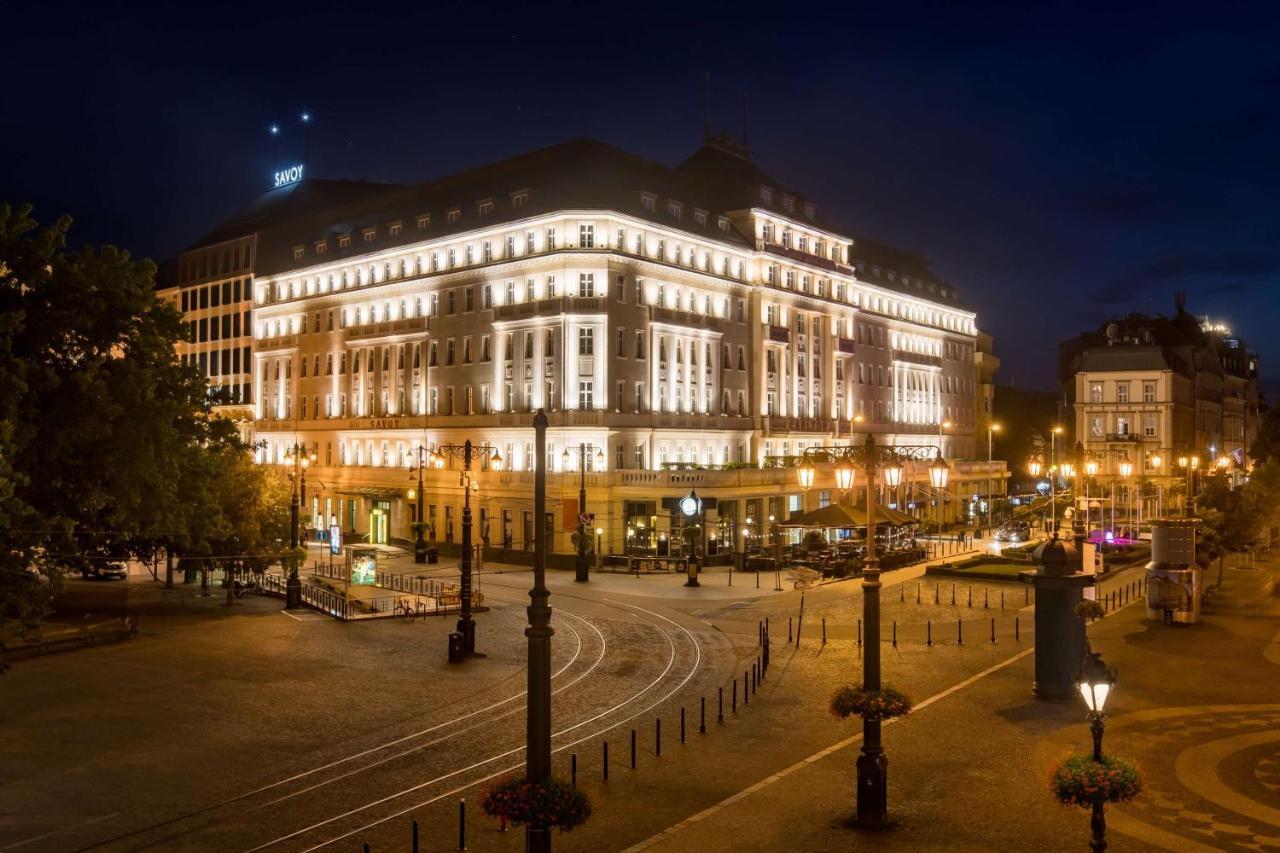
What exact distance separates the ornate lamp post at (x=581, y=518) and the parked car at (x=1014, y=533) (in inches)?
1188

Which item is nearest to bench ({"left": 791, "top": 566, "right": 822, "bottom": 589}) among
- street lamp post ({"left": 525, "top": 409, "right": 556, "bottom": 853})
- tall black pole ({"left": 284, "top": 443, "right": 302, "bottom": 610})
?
tall black pole ({"left": 284, "top": 443, "right": 302, "bottom": 610})

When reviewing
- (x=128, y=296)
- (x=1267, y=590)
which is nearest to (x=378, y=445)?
(x=128, y=296)

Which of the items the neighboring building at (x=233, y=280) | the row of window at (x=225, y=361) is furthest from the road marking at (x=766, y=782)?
the row of window at (x=225, y=361)

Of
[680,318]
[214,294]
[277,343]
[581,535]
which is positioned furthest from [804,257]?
[214,294]

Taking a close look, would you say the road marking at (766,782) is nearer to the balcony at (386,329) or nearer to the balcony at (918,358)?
the balcony at (386,329)

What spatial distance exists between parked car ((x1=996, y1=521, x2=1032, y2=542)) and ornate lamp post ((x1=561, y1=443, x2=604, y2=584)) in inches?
1188

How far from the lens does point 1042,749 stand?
21.4 metres

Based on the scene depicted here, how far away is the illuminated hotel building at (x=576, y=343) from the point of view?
64.9 m

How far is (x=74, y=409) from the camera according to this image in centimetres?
2641

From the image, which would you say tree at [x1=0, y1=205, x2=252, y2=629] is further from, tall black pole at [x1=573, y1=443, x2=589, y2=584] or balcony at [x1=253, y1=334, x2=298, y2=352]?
balcony at [x1=253, y1=334, x2=298, y2=352]

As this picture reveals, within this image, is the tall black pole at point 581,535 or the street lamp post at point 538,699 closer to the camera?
the street lamp post at point 538,699

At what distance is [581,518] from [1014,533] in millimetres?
36124

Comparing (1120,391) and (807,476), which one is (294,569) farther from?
(1120,391)

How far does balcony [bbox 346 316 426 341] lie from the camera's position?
249 ft
